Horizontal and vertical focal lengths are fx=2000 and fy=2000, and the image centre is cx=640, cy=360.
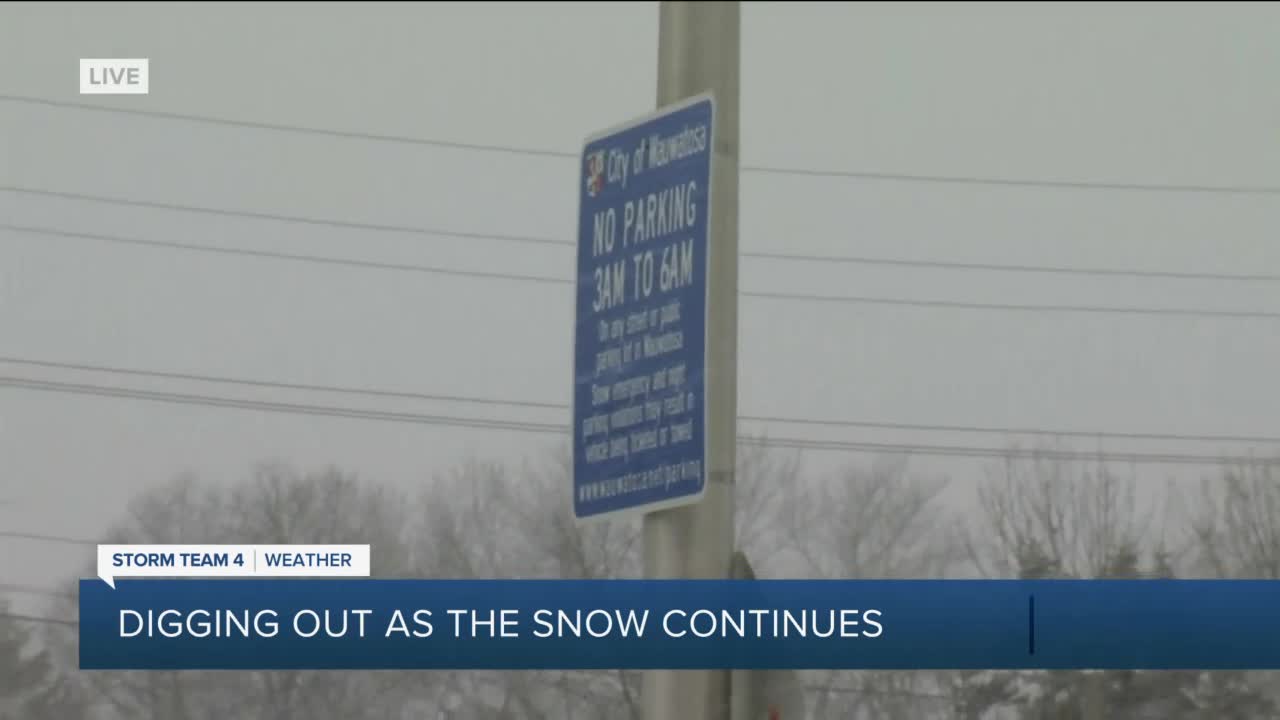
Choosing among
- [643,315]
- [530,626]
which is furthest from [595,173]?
[530,626]

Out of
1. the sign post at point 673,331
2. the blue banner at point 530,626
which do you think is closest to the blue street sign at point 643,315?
the sign post at point 673,331

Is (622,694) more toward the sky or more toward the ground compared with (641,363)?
more toward the ground

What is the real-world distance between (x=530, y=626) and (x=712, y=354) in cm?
363

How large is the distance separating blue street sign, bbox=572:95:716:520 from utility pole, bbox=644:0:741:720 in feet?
0.16

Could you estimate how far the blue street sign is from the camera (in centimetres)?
555

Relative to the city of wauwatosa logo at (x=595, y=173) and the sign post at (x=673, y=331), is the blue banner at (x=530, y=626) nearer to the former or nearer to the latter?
the sign post at (x=673, y=331)

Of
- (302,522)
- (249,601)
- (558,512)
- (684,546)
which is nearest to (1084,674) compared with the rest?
(558,512)

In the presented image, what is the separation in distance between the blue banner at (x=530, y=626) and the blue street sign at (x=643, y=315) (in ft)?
3.87

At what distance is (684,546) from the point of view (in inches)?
221

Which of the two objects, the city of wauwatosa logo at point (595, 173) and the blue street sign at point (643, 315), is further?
the city of wauwatosa logo at point (595, 173)

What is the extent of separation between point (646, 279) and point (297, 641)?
408 centimetres

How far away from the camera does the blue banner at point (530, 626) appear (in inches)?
339

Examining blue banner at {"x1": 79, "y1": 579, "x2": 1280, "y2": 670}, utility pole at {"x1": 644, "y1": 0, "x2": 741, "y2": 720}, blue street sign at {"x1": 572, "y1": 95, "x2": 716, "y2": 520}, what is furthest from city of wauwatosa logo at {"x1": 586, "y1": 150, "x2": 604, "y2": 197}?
blue banner at {"x1": 79, "y1": 579, "x2": 1280, "y2": 670}

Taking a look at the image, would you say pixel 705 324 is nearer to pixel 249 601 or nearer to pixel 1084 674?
pixel 249 601
